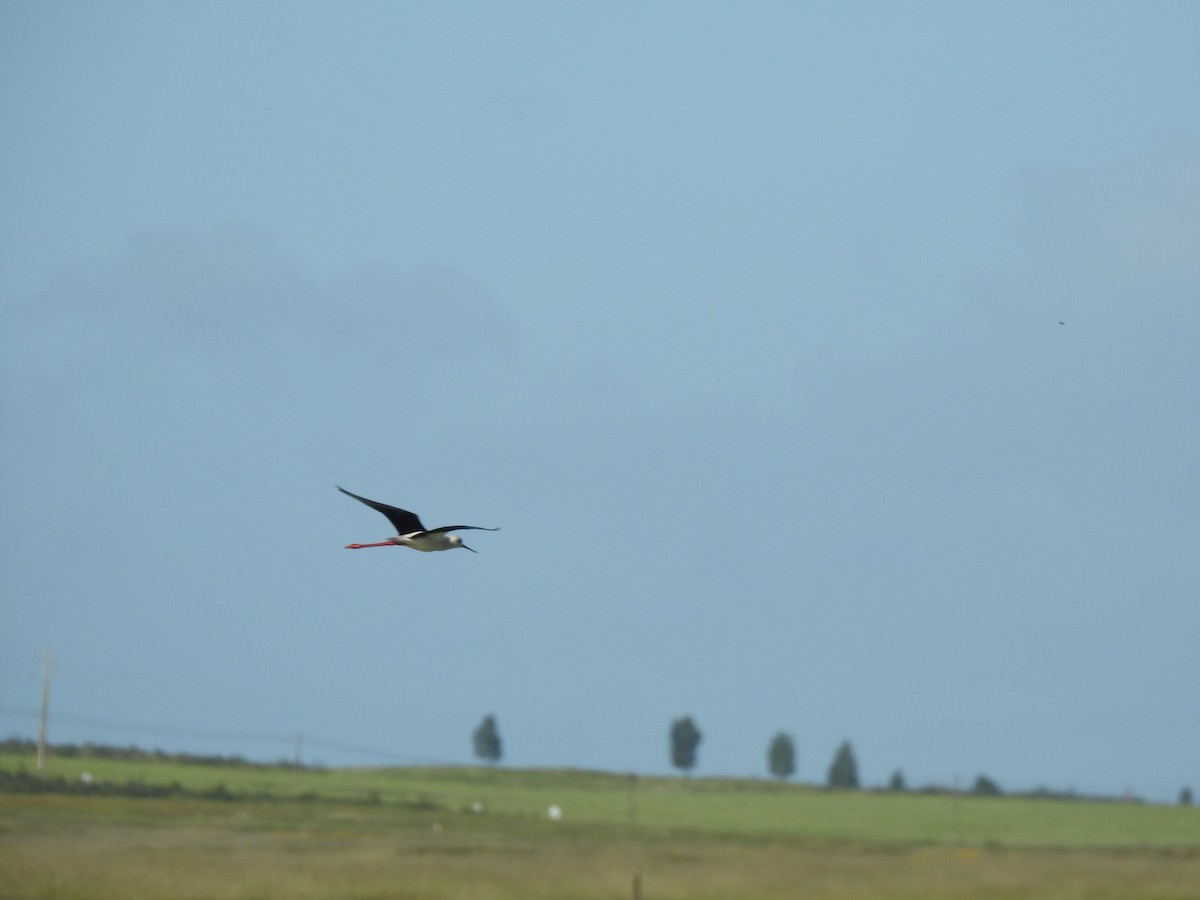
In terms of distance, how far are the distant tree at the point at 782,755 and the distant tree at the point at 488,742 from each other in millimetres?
27123

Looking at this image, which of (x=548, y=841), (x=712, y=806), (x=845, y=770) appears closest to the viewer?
(x=548, y=841)

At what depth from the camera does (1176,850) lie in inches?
2275

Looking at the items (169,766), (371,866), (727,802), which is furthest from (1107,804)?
(371,866)

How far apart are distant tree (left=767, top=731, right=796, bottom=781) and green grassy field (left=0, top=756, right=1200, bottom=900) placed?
2322 inches

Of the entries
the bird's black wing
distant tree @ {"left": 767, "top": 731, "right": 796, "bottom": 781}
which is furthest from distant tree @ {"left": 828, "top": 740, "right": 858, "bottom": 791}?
the bird's black wing

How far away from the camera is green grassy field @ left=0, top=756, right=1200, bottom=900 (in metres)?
34.0

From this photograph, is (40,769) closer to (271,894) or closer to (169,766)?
(169,766)

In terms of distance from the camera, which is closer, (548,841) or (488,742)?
(548,841)

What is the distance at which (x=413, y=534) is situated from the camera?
50.5 feet

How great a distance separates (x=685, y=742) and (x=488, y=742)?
20.0 m

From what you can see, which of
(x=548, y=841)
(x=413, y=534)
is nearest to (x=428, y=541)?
(x=413, y=534)

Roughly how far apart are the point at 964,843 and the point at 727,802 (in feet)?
80.2

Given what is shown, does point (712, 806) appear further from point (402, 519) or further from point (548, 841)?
point (402, 519)

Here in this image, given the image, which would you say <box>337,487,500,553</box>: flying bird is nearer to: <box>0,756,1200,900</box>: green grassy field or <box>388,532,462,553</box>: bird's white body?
<box>388,532,462,553</box>: bird's white body
